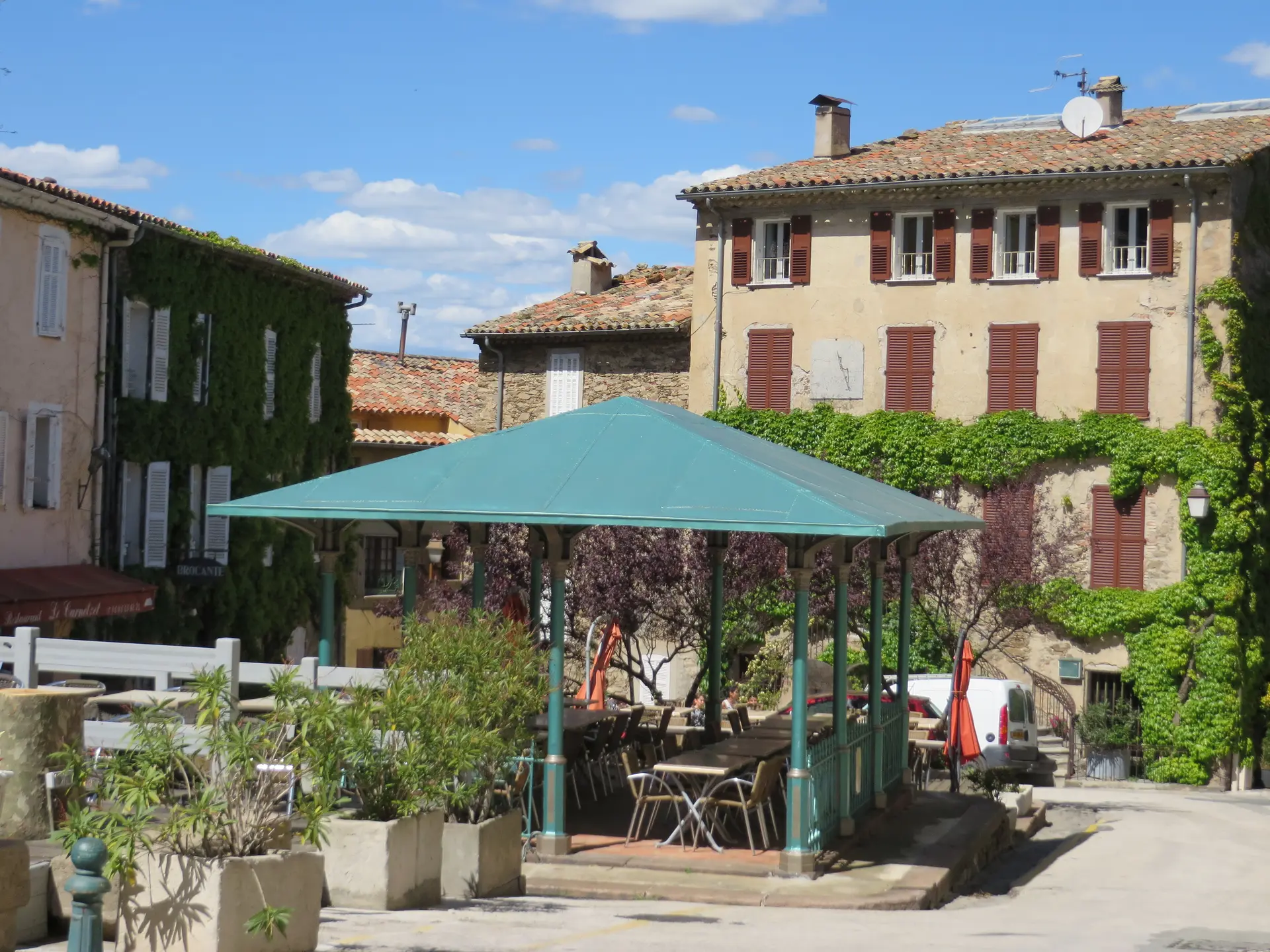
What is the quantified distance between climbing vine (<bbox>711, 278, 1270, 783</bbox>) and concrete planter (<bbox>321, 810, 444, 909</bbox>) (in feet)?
74.3

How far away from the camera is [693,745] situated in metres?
16.1

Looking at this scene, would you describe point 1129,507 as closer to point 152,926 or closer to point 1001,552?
point 1001,552

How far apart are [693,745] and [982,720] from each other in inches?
404

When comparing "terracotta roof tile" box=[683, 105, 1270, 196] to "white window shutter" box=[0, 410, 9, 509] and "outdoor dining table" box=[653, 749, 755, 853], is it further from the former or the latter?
"outdoor dining table" box=[653, 749, 755, 853]

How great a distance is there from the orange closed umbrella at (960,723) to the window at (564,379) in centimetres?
2084

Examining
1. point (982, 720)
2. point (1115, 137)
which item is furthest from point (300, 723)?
point (1115, 137)

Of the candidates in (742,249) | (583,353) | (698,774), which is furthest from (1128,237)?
(698,774)

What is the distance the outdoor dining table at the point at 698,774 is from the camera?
12320mm

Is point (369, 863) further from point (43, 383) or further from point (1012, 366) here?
point (1012, 366)

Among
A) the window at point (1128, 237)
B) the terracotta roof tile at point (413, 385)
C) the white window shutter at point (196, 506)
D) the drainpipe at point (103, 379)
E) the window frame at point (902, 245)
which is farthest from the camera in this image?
the terracotta roof tile at point (413, 385)

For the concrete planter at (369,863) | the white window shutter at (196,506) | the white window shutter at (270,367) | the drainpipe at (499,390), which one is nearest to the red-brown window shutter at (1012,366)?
the drainpipe at (499,390)

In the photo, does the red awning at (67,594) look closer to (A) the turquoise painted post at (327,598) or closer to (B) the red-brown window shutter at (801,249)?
(A) the turquoise painted post at (327,598)

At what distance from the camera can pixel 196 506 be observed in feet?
96.8

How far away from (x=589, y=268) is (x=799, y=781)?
99.8 ft
